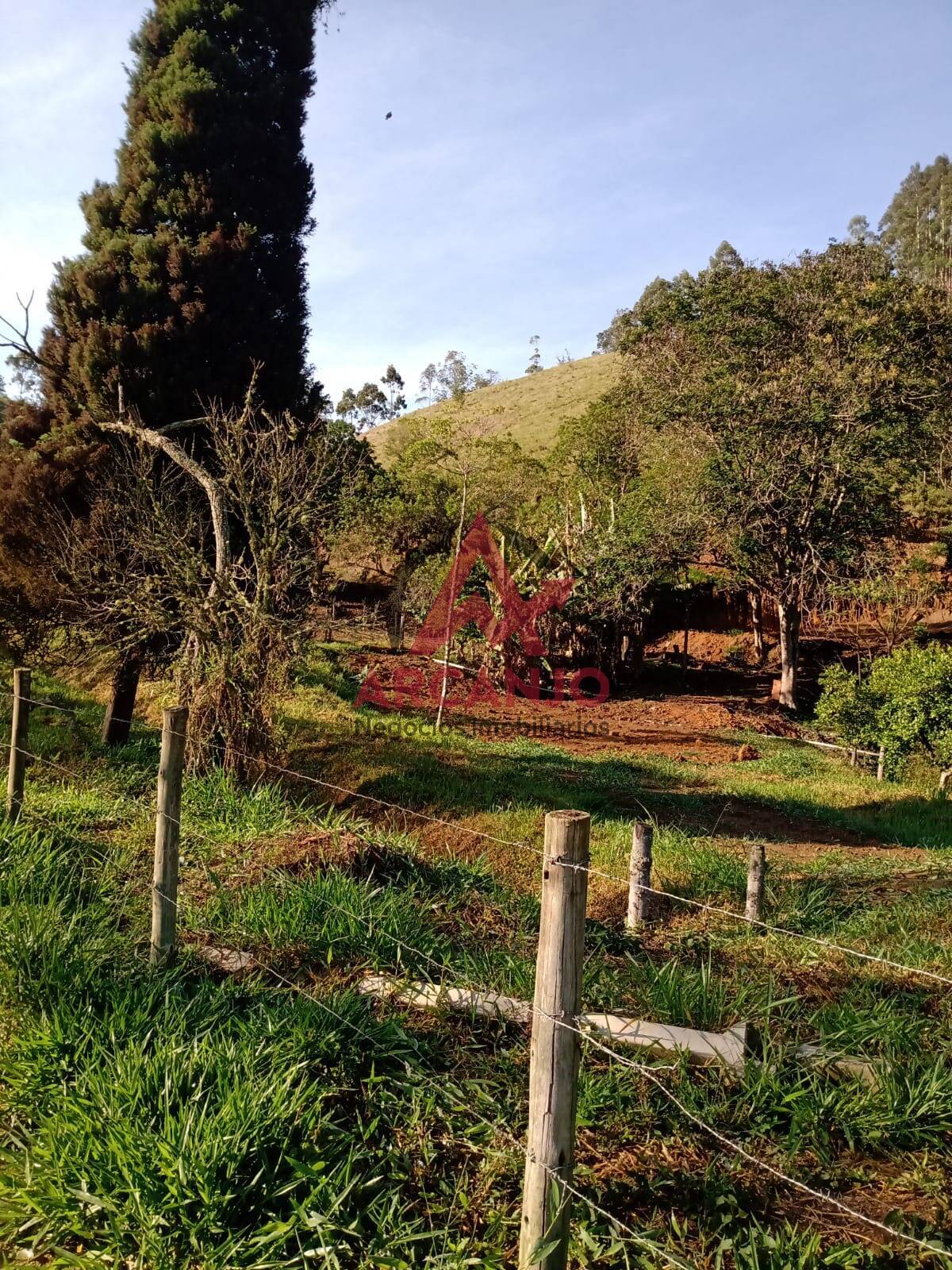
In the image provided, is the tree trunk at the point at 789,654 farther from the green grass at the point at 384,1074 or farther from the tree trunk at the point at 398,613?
the green grass at the point at 384,1074

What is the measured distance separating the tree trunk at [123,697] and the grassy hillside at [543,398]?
106 ft

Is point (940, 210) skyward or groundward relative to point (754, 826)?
skyward

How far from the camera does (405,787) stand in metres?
7.93

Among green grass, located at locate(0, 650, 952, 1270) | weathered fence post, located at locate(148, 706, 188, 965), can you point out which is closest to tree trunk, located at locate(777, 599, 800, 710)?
green grass, located at locate(0, 650, 952, 1270)

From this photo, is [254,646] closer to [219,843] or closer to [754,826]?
[219,843]

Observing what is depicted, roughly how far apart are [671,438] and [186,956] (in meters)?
18.4

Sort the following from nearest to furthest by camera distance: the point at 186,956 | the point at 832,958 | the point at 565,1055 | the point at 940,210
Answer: the point at 565,1055
the point at 186,956
the point at 832,958
the point at 940,210

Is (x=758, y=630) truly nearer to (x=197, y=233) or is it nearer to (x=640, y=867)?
(x=197, y=233)

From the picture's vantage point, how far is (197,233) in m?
9.65

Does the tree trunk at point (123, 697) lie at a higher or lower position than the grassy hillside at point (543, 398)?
lower

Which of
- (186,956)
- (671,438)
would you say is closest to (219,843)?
(186,956)

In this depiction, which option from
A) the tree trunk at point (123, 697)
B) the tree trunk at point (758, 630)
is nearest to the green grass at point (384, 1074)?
the tree trunk at point (123, 697)

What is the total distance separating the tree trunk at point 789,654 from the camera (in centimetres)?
1746

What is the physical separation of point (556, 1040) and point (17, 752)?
442 centimetres
